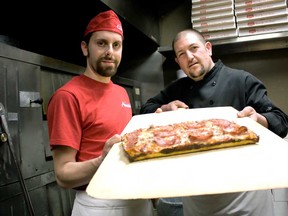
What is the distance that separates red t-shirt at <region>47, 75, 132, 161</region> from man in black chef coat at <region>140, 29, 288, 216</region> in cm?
30

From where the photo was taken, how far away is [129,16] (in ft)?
6.27

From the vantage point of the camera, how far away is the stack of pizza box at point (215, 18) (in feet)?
7.08

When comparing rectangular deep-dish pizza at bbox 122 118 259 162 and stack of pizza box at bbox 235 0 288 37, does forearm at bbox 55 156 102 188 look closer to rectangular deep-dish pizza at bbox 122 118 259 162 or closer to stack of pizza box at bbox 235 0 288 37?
rectangular deep-dish pizza at bbox 122 118 259 162

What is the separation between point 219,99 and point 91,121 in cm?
71

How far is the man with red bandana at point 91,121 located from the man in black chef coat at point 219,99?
298mm

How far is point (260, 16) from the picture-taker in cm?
209

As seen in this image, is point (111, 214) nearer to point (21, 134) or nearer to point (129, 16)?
point (21, 134)

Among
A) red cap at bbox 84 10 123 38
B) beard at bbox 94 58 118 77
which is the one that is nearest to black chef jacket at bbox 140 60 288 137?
beard at bbox 94 58 118 77

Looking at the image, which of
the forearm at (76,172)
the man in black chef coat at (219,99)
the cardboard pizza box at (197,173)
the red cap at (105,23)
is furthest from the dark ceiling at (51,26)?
the cardboard pizza box at (197,173)

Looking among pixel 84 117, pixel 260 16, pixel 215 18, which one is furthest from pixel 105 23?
pixel 260 16

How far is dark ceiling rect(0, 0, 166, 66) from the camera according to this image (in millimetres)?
1681

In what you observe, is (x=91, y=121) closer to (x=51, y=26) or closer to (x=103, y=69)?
(x=103, y=69)

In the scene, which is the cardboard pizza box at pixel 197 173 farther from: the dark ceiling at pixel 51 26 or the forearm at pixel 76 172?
the dark ceiling at pixel 51 26

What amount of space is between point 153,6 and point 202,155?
2286mm
